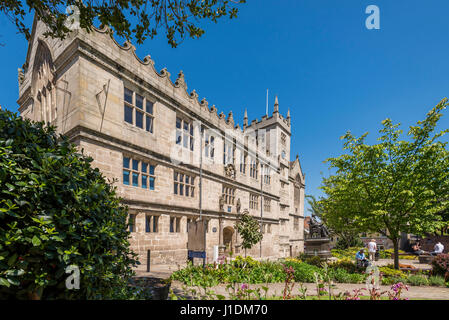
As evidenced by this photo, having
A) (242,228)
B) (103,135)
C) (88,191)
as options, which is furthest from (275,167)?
(88,191)

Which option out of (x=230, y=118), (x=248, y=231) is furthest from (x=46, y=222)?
(x=230, y=118)

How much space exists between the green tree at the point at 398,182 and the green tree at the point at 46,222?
1468cm

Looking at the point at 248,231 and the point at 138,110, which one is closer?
the point at 138,110

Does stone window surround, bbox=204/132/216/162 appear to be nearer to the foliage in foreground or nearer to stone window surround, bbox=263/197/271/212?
the foliage in foreground

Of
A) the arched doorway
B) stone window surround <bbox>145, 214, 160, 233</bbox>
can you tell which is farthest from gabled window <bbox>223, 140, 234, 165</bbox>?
stone window surround <bbox>145, 214, 160, 233</bbox>

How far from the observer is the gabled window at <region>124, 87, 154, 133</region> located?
13.6 metres

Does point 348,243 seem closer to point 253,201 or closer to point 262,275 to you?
point 253,201

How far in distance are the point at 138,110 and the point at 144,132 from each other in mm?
1269

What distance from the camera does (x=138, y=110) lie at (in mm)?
14031

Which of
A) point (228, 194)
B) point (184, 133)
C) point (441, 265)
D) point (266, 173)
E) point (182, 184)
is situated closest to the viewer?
point (441, 265)

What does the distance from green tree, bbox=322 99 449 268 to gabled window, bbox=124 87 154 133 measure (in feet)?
39.6

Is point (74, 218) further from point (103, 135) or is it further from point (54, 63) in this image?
point (54, 63)

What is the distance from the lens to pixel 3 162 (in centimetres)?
237
